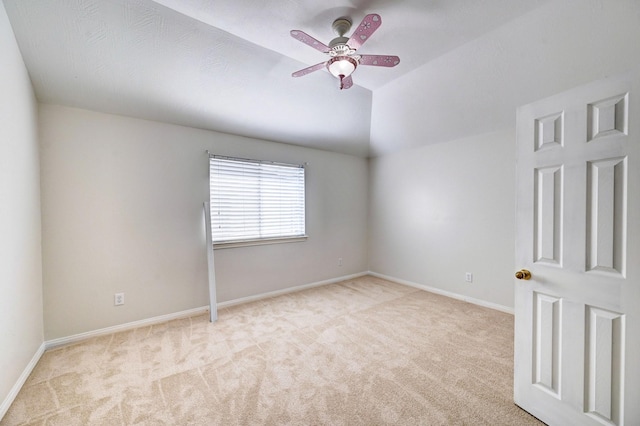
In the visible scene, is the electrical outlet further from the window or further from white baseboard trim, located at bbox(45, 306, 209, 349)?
the window

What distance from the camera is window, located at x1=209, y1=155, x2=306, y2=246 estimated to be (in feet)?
11.3

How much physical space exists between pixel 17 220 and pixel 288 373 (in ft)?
7.67

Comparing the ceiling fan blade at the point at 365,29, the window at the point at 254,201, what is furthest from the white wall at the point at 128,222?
the ceiling fan blade at the point at 365,29

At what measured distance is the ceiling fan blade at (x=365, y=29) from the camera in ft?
5.13

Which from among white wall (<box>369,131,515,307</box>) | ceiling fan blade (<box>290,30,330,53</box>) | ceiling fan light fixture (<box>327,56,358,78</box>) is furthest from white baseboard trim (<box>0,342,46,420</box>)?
white wall (<box>369,131,515,307</box>)

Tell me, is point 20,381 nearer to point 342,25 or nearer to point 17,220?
point 17,220

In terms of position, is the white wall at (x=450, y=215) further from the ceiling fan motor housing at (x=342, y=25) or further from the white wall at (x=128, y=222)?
the ceiling fan motor housing at (x=342, y=25)

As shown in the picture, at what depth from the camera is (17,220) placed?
1905mm

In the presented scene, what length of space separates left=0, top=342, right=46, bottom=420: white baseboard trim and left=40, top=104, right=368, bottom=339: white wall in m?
0.22

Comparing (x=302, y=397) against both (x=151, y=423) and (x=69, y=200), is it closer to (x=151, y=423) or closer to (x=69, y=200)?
(x=151, y=423)

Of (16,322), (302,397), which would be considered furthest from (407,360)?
(16,322)

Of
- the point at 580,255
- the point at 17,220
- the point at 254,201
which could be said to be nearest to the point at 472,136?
the point at 580,255

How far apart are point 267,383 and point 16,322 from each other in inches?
73.6

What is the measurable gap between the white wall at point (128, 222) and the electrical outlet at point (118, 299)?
0.04 meters
